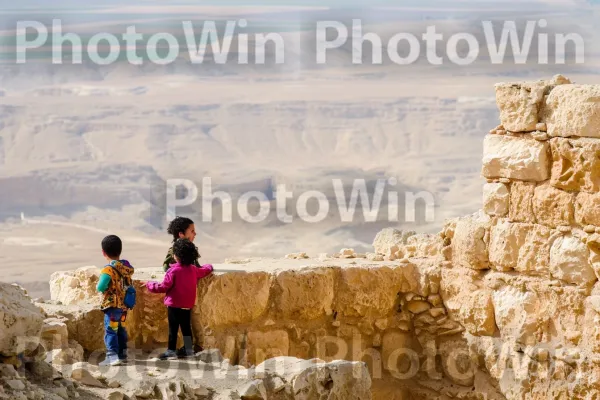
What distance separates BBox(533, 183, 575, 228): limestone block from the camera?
8.49 meters

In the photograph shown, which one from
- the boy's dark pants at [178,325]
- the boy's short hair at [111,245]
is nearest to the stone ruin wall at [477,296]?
the boy's dark pants at [178,325]

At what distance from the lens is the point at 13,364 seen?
6492 mm

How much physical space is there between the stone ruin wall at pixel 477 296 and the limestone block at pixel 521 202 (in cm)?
1

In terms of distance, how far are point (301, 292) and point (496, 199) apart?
1.77 metres

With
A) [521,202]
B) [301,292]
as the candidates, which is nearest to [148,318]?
[301,292]

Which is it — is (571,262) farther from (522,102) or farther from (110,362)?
(110,362)

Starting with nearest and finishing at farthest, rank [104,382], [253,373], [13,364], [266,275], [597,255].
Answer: [13,364] < [104,382] < [253,373] < [597,255] < [266,275]

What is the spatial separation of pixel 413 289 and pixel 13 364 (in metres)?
4.09

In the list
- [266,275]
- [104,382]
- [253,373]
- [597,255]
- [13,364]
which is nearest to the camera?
[13,364]

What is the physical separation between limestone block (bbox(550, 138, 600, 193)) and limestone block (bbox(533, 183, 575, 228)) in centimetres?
7

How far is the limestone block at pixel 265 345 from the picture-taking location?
9148 millimetres

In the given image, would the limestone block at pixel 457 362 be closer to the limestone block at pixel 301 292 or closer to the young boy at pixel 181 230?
the limestone block at pixel 301 292

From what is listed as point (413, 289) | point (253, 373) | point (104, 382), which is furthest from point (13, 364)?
point (413, 289)

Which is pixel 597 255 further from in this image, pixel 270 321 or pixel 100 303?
pixel 100 303
